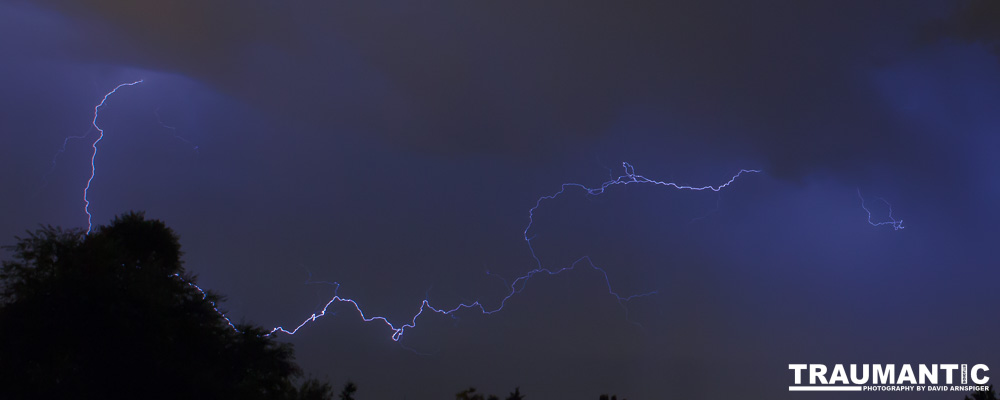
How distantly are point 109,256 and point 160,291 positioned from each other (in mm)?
1145

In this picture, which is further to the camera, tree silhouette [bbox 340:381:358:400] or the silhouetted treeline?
tree silhouette [bbox 340:381:358:400]

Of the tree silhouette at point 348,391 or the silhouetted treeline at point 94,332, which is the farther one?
the tree silhouette at point 348,391

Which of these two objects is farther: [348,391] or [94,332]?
[348,391]

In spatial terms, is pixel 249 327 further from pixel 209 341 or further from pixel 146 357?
pixel 146 357

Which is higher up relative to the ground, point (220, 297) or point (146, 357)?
point (220, 297)

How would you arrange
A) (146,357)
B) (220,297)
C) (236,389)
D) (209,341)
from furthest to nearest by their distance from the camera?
(220,297) → (209,341) → (236,389) → (146,357)

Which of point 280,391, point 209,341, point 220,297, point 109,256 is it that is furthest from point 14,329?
point 280,391

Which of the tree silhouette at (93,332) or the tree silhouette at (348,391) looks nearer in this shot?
the tree silhouette at (93,332)

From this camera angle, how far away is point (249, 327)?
16141mm

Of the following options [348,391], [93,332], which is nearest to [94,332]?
[93,332]

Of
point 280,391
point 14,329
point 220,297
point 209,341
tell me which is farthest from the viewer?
point 280,391

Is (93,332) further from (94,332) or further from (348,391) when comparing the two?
(348,391)

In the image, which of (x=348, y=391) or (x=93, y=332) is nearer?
(x=93, y=332)

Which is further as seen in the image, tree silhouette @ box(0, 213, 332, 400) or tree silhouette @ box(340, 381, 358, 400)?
tree silhouette @ box(340, 381, 358, 400)
